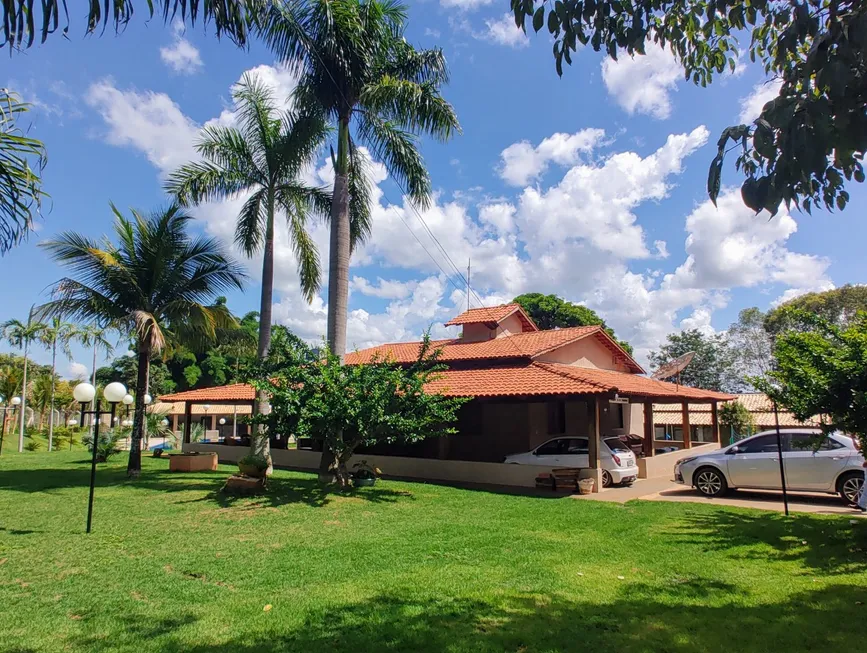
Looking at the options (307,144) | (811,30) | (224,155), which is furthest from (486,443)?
(811,30)

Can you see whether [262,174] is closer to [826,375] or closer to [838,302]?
[826,375]

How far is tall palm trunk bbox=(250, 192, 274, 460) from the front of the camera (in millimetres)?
15453

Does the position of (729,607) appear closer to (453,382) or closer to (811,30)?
(811,30)

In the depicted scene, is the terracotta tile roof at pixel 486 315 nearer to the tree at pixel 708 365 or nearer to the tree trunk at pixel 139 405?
the tree trunk at pixel 139 405

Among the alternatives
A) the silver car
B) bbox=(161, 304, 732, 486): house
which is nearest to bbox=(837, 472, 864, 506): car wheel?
the silver car

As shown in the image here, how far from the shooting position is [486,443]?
19.2 metres

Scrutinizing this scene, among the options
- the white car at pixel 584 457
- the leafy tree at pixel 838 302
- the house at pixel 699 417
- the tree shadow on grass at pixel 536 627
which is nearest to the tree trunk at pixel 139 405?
the white car at pixel 584 457

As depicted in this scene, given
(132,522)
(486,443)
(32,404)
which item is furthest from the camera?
(32,404)

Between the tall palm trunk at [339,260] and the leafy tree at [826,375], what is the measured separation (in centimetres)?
955

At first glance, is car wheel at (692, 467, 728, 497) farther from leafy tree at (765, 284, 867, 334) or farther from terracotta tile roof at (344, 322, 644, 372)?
leafy tree at (765, 284, 867, 334)

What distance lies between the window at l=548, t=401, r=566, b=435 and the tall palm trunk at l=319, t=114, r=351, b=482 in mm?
8252

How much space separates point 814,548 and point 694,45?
6.93m

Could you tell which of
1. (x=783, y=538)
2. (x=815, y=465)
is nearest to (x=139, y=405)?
(x=783, y=538)

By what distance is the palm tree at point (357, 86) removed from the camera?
14.2 meters
